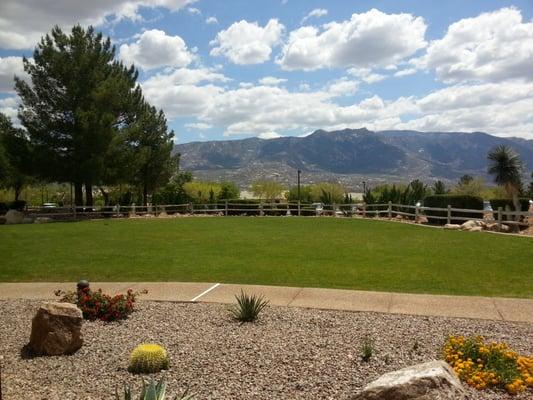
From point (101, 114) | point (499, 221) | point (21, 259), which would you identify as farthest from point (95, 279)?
point (101, 114)

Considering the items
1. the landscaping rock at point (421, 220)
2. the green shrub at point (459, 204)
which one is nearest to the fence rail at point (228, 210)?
the landscaping rock at point (421, 220)

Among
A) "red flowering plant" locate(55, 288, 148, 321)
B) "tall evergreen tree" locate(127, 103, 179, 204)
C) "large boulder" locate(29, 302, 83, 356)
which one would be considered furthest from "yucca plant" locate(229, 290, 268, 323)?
"tall evergreen tree" locate(127, 103, 179, 204)

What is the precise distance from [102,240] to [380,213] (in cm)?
2070

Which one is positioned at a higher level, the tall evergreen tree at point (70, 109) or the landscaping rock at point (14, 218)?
the tall evergreen tree at point (70, 109)

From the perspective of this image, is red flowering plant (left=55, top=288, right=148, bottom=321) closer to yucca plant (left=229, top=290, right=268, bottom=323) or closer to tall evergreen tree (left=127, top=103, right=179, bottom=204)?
yucca plant (left=229, top=290, right=268, bottom=323)

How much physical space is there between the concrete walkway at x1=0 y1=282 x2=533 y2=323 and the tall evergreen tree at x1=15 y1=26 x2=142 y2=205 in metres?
28.1

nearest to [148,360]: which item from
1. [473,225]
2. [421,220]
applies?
[473,225]

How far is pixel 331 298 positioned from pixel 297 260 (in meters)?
4.92

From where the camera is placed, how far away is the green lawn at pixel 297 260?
11.1 metres

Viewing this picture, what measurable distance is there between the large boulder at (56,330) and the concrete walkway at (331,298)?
2901mm

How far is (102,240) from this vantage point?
2033cm

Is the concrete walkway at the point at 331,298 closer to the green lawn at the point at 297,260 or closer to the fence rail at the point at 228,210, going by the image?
the green lawn at the point at 297,260

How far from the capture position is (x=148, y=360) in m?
5.89

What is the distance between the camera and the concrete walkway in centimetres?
821
